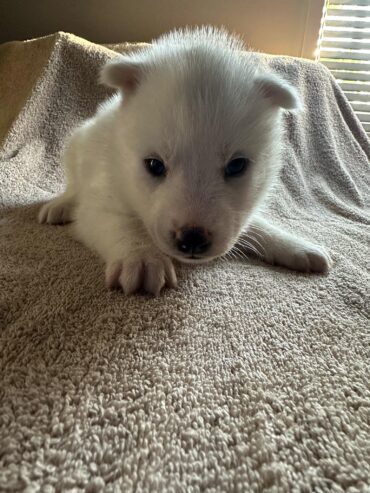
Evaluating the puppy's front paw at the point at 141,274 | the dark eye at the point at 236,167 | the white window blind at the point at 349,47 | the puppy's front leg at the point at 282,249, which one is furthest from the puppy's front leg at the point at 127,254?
the white window blind at the point at 349,47

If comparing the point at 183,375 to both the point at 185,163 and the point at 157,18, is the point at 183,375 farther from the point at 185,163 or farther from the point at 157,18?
the point at 157,18

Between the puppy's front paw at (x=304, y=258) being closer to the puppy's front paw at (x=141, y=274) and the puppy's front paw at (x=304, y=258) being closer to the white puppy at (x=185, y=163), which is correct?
the white puppy at (x=185, y=163)

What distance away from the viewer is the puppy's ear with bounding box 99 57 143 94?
1738mm

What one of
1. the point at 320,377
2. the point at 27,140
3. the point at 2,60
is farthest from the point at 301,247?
the point at 2,60

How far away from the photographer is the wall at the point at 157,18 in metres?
3.96

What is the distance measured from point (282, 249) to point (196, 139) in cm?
68

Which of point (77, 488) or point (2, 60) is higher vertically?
point (77, 488)

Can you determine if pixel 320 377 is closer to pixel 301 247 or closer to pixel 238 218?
pixel 238 218

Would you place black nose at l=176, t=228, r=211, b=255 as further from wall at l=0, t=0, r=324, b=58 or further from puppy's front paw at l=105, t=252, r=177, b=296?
wall at l=0, t=0, r=324, b=58

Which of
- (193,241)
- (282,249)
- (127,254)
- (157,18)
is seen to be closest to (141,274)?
(127,254)

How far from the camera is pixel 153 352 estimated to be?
114 centimetres

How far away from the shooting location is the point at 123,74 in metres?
1.76

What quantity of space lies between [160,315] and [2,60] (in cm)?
314

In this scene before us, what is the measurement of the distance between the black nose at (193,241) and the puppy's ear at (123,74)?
76cm
